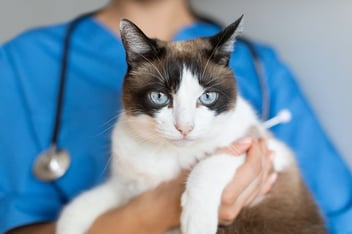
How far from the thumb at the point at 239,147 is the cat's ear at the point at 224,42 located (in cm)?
16

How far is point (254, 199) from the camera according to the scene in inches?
36.8

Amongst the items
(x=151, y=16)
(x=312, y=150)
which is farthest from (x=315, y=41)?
(x=151, y=16)

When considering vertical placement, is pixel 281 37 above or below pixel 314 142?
above

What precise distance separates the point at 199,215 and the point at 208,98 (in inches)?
7.8

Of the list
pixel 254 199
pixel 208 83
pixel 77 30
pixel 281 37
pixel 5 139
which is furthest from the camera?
pixel 281 37

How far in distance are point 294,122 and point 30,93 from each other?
714 mm

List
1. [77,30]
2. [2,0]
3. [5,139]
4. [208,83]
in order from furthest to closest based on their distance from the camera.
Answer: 1. [2,0]
2. [77,30]
3. [5,139]
4. [208,83]

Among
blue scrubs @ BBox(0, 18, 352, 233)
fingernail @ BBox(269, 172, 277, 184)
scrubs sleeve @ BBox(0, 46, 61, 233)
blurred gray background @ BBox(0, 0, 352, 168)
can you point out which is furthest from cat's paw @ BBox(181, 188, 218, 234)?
blurred gray background @ BBox(0, 0, 352, 168)

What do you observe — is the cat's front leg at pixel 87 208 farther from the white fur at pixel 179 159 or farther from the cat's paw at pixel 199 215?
the cat's paw at pixel 199 215

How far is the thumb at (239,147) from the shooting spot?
902 mm

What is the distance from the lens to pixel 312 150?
1284 millimetres

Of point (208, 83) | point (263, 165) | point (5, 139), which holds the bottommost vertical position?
point (5, 139)

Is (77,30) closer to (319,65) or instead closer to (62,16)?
(62,16)

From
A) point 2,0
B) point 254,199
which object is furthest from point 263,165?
point 2,0
